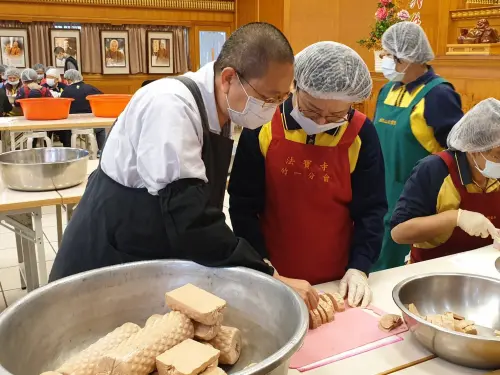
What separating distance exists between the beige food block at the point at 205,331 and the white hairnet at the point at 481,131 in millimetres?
1319

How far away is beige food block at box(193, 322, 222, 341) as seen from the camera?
1.02m

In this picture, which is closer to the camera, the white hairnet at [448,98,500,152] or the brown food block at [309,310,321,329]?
the brown food block at [309,310,321,329]

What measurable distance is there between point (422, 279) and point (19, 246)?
131 inches

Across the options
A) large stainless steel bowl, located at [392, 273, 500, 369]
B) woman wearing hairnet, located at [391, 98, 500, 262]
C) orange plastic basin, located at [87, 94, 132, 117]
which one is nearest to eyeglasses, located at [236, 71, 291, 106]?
large stainless steel bowl, located at [392, 273, 500, 369]

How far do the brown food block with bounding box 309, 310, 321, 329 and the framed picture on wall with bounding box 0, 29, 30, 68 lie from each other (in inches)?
397

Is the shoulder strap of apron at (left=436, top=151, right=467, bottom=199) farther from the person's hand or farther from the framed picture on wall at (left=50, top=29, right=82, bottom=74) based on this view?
the framed picture on wall at (left=50, top=29, right=82, bottom=74)

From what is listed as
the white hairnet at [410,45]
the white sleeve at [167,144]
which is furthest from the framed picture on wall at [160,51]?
the white sleeve at [167,144]

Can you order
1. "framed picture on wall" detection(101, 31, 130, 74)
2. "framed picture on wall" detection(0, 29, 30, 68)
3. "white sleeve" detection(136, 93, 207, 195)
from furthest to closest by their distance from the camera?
"framed picture on wall" detection(101, 31, 130, 74) < "framed picture on wall" detection(0, 29, 30, 68) < "white sleeve" detection(136, 93, 207, 195)

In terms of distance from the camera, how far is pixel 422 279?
4.65 feet

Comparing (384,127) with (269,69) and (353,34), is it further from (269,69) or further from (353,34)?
(353,34)

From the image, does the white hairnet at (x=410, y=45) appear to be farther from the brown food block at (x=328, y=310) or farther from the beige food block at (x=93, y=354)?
the beige food block at (x=93, y=354)

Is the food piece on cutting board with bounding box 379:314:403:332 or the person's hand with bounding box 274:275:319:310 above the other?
the person's hand with bounding box 274:275:319:310

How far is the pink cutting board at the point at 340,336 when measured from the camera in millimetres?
1212

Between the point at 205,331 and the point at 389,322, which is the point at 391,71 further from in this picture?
the point at 205,331
